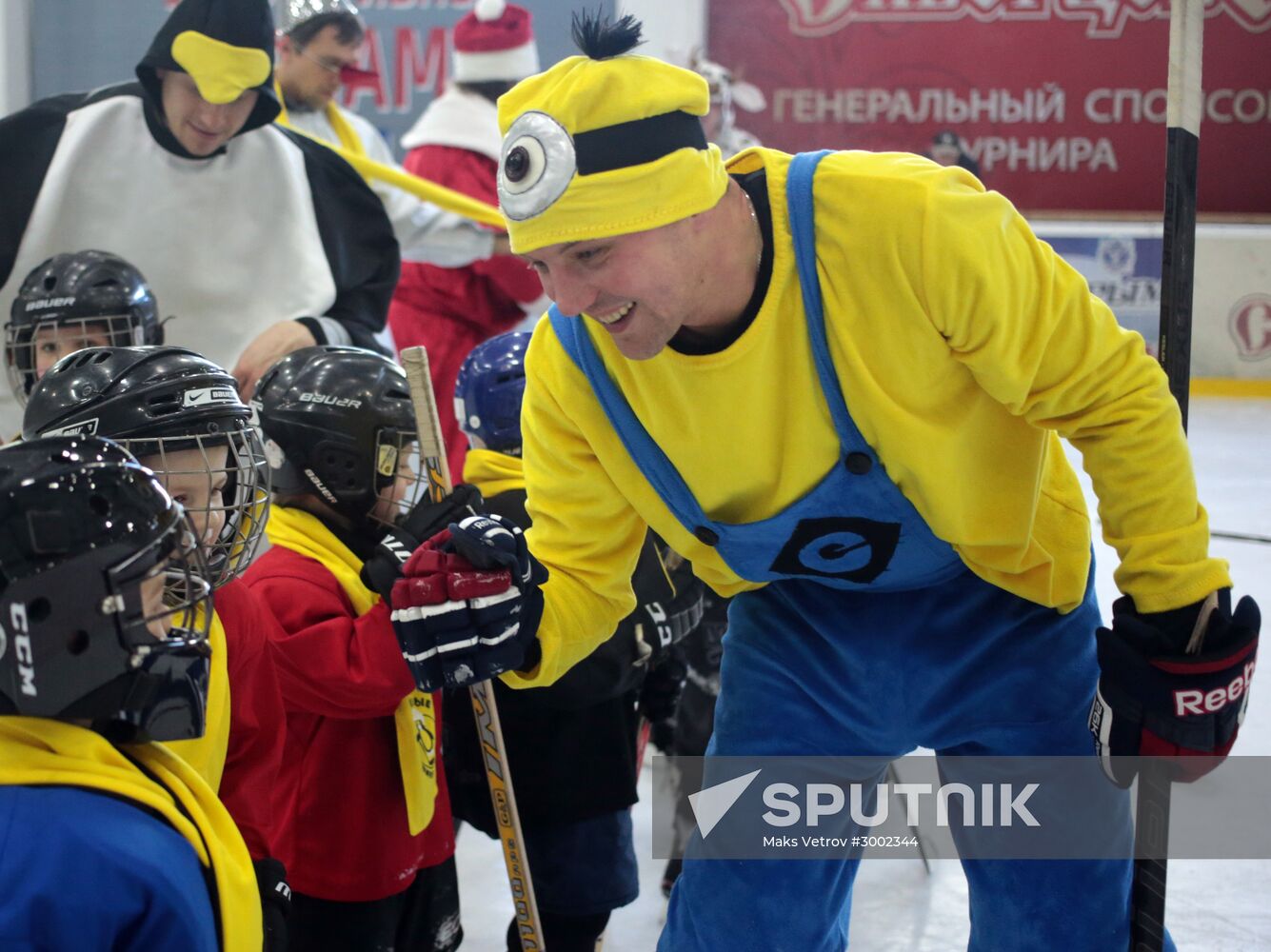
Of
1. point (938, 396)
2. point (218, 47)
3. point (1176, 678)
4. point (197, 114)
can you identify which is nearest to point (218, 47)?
point (218, 47)

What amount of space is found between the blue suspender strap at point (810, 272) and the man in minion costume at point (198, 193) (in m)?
1.52

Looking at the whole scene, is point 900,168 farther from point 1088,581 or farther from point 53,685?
point 53,685

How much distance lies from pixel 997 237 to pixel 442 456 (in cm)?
92

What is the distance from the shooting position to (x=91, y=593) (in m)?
1.36

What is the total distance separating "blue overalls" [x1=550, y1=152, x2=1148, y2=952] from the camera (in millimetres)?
1925

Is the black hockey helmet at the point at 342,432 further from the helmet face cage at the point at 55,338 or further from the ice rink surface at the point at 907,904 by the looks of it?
the ice rink surface at the point at 907,904

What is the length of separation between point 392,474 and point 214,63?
1.05 m

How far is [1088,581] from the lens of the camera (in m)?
2.07

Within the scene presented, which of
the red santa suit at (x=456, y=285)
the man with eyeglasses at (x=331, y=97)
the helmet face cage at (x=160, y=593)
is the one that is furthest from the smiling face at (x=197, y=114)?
the helmet face cage at (x=160, y=593)

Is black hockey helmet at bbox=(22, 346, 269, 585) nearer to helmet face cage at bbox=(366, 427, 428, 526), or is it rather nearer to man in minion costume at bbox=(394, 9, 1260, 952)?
man in minion costume at bbox=(394, 9, 1260, 952)

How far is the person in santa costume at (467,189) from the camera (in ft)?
16.1

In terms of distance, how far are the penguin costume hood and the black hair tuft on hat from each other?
4.76 feet

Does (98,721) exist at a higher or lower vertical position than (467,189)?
higher

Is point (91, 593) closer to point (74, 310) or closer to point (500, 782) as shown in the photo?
point (500, 782)
